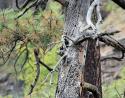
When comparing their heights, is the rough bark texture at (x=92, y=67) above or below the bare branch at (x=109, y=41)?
below

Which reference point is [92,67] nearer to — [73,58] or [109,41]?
[109,41]

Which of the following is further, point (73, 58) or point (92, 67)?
point (92, 67)

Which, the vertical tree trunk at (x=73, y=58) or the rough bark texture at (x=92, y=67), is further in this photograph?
the rough bark texture at (x=92, y=67)

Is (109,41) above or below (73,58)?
above

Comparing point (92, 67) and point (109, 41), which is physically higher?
point (109, 41)

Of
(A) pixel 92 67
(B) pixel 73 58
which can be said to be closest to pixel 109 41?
(A) pixel 92 67

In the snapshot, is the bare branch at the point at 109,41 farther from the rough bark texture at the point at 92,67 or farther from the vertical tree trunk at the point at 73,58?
the vertical tree trunk at the point at 73,58

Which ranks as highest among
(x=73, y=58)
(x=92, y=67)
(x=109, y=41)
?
(x=109, y=41)

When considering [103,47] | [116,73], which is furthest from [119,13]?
[116,73]

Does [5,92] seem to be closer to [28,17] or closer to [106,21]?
[106,21]

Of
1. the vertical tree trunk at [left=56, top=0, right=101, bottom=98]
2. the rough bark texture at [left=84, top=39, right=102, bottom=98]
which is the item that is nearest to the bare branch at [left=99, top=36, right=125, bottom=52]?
the rough bark texture at [left=84, top=39, right=102, bottom=98]

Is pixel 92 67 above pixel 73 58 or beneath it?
above

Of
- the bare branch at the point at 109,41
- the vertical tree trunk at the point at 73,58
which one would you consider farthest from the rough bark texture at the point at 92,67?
the vertical tree trunk at the point at 73,58

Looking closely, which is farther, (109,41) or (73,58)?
(109,41)
